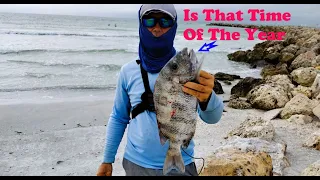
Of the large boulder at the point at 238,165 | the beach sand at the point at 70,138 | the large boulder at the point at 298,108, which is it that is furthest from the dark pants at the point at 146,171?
the large boulder at the point at 298,108

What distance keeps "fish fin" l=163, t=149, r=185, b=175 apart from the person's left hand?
1.38 ft

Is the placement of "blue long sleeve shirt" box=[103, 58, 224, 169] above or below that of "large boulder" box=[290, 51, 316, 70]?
above

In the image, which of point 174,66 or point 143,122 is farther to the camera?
point 143,122

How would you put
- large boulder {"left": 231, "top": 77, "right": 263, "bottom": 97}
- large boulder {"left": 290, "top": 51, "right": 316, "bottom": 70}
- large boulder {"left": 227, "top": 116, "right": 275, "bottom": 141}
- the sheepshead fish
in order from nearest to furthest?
the sheepshead fish → large boulder {"left": 227, "top": 116, "right": 275, "bottom": 141} → large boulder {"left": 231, "top": 77, "right": 263, "bottom": 97} → large boulder {"left": 290, "top": 51, "right": 316, "bottom": 70}

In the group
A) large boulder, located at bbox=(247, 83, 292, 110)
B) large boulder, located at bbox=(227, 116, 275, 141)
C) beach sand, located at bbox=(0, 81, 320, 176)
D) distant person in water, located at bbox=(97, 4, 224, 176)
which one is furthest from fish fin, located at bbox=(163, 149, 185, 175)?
large boulder, located at bbox=(247, 83, 292, 110)

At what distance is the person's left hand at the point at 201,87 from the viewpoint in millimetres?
1895

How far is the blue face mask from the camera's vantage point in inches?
85.7

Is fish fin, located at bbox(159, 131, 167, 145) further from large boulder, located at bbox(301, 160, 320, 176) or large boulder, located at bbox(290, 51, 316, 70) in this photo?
large boulder, located at bbox(290, 51, 316, 70)

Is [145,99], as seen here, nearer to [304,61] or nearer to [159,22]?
[159,22]

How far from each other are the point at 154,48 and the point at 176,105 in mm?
421

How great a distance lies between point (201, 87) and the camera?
75.4 inches

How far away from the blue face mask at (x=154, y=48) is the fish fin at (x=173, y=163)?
1.82ft

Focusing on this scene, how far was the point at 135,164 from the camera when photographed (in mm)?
2322

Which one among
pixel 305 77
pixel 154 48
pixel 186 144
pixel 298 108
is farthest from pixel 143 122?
pixel 305 77
